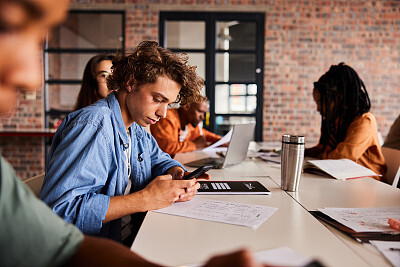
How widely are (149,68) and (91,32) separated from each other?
4.21 metres

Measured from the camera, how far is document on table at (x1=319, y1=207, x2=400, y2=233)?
982 mm

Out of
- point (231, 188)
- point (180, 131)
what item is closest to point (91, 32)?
point (180, 131)

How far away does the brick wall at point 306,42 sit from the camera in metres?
5.03

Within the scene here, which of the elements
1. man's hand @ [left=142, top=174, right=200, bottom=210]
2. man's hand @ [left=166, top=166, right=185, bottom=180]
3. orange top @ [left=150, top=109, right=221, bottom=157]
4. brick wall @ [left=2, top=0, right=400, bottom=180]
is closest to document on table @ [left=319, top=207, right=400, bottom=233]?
man's hand @ [left=142, top=174, right=200, bottom=210]

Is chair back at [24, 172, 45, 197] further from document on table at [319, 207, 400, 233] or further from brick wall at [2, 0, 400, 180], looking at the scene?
brick wall at [2, 0, 400, 180]

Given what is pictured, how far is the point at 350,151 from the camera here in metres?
2.21

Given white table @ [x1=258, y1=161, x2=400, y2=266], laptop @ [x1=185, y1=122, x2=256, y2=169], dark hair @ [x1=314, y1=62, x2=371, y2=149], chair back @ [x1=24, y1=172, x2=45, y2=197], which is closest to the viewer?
white table @ [x1=258, y1=161, x2=400, y2=266]

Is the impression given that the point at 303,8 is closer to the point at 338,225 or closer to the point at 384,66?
the point at 384,66

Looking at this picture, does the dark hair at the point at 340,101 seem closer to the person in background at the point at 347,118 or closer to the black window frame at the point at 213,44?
the person in background at the point at 347,118

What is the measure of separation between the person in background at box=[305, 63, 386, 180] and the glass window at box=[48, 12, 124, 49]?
11.9 ft

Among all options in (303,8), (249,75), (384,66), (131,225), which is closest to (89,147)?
(131,225)

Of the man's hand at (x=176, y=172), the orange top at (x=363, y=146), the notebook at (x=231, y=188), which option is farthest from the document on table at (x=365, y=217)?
the orange top at (x=363, y=146)

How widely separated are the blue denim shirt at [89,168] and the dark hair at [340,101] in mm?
1771

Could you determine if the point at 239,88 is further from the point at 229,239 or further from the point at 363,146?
the point at 229,239
